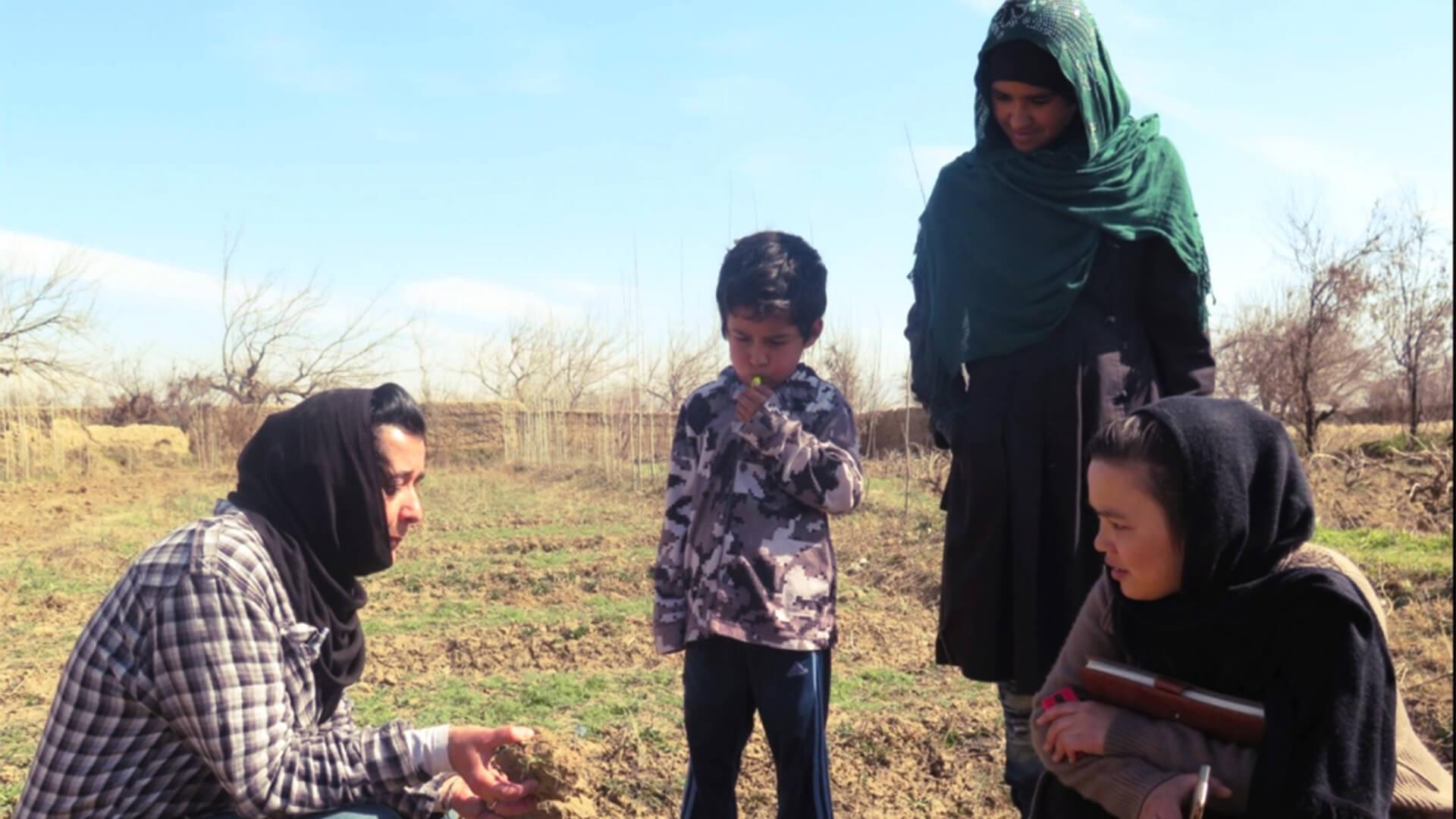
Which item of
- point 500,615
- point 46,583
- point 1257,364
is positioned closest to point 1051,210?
point 500,615

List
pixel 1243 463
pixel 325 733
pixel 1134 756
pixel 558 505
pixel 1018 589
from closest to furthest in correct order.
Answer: pixel 1243 463, pixel 1134 756, pixel 325 733, pixel 1018 589, pixel 558 505

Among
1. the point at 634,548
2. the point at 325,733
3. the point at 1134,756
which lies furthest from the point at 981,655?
the point at 634,548

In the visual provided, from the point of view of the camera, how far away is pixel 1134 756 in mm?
1657

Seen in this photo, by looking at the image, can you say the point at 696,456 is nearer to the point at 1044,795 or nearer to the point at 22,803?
the point at 1044,795

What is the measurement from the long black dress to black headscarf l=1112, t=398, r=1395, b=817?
594 millimetres

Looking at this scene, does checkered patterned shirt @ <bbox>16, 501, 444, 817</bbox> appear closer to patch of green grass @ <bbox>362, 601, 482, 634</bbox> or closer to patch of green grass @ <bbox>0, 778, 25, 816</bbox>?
patch of green grass @ <bbox>0, 778, 25, 816</bbox>

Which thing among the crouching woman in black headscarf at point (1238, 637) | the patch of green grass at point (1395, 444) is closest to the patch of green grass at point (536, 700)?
the crouching woman in black headscarf at point (1238, 637)

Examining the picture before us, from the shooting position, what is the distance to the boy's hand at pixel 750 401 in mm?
2408

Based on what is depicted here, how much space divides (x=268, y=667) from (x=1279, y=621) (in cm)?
159

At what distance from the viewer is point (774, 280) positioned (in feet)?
8.00

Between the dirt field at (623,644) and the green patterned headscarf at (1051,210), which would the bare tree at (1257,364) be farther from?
the green patterned headscarf at (1051,210)

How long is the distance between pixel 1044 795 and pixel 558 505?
12630 mm

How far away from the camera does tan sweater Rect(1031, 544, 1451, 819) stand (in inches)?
63.2

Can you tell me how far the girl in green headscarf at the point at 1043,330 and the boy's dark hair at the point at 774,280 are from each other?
30 centimetres
